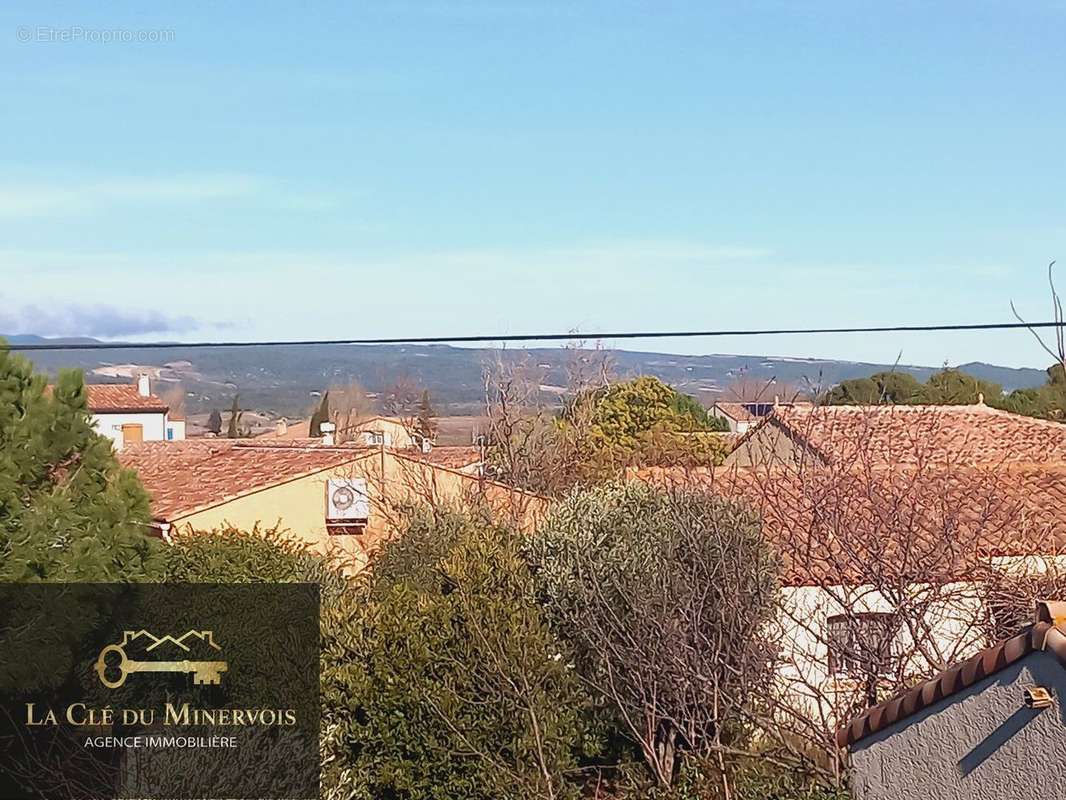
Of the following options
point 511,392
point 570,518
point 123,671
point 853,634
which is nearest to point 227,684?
point 123,671

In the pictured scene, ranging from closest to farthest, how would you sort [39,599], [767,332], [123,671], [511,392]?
[767,332] → [39,599] → [123,671] → [511,392]

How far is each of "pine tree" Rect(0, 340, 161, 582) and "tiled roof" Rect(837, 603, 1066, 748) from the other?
7254 mm

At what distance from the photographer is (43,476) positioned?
442 inches

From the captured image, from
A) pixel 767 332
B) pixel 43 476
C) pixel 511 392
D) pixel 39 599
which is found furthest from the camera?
pixel 511 392

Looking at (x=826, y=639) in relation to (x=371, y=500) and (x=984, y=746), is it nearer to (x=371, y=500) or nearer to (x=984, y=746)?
(x=984, y=746)

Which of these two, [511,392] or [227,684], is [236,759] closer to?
[227,684]

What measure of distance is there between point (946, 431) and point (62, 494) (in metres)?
20.3

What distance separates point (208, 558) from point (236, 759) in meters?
5.05

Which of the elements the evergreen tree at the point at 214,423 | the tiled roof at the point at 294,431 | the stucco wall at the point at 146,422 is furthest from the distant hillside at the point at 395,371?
the stucco wall at the point at 146,422

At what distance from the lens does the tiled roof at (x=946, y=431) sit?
22.1m

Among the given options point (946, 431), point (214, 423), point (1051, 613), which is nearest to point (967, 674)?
point (1051, 613)

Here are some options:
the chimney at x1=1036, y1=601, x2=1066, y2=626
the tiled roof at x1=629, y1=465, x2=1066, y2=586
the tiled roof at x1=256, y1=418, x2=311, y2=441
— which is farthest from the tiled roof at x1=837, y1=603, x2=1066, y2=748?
the tiled roof at x1=256, y1=418, x2=311, y2=441

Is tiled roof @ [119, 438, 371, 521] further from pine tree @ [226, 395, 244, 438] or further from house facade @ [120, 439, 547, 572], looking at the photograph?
pine tree @ [226, 395, 244, 438]

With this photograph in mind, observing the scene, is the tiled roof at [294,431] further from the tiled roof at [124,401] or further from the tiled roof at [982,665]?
the tiled roof at [982,665]
